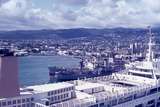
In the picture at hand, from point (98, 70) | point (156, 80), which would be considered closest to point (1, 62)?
point (156, 80)

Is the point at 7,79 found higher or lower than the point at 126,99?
higher

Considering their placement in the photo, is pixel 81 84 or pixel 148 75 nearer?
pixel 81 84

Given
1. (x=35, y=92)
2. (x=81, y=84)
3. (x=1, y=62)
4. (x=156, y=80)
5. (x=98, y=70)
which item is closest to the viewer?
(x=1, y=62)

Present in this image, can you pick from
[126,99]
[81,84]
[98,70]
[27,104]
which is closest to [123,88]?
[126,99]

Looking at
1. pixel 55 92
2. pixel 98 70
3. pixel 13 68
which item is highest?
pixel 13 68

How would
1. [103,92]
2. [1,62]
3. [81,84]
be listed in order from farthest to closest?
[81,84] < [103,92] < [1,62]

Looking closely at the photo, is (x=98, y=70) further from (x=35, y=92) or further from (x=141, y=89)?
(x=35, y=92)

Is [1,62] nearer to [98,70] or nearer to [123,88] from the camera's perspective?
[123,88]
